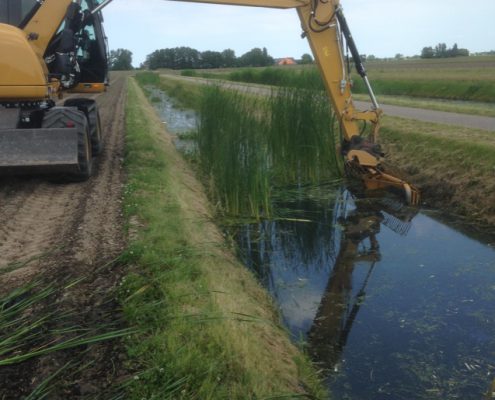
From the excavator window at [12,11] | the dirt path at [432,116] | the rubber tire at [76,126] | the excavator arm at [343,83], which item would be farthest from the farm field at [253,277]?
the excavator window at [12,11]

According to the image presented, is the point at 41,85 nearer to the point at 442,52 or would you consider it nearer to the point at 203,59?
the point at 203,59

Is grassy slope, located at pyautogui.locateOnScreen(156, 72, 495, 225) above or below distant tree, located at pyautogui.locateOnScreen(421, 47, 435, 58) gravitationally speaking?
below

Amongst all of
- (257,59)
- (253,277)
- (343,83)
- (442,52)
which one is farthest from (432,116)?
(442,52)

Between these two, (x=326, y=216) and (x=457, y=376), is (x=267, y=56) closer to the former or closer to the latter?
(x=326, y=216)

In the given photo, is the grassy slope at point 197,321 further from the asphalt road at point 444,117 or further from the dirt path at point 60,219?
the asphalt road at point 444,117

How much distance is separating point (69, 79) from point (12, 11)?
116 centimetres

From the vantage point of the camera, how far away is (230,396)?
304 cm

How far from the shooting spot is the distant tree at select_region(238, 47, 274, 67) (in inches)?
2297

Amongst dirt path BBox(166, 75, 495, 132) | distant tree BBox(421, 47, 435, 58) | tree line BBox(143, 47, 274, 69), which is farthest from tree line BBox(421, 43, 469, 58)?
dirt path BBox(166, 75, 495, 132)

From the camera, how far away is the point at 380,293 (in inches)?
216

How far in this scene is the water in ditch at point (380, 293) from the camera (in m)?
4.09

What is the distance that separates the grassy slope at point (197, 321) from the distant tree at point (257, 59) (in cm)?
5418

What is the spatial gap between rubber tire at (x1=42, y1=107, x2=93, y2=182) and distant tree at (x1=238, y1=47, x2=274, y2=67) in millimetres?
52124

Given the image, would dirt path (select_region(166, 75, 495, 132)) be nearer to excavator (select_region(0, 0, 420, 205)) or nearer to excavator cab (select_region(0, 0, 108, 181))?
excavator (select_region(0, 0, 420, 205))
